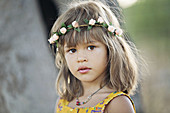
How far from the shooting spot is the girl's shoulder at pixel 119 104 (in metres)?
1.47

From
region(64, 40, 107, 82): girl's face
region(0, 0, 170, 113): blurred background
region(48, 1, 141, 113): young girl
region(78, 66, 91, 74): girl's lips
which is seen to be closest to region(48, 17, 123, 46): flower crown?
region(48, 1, 141, 113): young girl

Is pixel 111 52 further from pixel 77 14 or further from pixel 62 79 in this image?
pixel 62 79

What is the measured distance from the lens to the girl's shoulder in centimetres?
147

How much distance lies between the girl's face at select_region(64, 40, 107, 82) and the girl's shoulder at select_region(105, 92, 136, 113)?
169mm

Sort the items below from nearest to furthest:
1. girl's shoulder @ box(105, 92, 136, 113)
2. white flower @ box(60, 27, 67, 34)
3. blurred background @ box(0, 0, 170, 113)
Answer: girl's shoulder @ box(105, 92, 136, 113) → white flower @ box(60, 27, 67, 34) → blurred background @ box(0, 0, 170, 113)

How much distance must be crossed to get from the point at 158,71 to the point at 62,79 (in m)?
2.14

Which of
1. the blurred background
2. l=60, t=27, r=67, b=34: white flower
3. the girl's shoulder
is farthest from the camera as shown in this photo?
the blurred background

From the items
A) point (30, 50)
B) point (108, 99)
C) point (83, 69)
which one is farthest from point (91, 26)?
point (30, 50)

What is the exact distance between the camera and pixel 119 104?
1.49 meters

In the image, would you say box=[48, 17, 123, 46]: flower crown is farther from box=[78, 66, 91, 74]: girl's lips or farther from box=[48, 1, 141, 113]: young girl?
box=[78, 66, 91, 74]: girl's lips

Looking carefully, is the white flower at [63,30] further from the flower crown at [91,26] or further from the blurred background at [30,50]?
the blurred background at [30,50]

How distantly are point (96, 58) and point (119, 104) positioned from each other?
0.30 metres

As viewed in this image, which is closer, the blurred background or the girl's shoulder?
the girl's shoulder

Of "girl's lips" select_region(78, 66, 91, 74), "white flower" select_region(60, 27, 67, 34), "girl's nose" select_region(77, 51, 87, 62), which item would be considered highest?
"white flower" select_region(60, 27, 67, 34)
